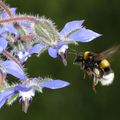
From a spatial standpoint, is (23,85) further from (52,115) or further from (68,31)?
(52,115)

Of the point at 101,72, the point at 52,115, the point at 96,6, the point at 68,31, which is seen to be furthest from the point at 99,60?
the point at 96,6

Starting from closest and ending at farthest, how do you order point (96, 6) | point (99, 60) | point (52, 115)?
point (99, 60) → point (52, 115) → point (96, 6)

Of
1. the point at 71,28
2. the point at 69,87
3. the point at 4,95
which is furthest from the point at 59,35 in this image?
the point at 69,87

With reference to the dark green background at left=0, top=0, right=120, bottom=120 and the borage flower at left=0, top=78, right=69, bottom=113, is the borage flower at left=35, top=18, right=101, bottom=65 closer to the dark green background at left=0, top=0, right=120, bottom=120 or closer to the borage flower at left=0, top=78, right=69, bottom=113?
the borage flower at left=0, top=78, right=69, bottom=113

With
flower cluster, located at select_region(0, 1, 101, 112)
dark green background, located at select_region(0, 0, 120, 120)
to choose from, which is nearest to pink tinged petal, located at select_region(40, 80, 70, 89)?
flower cluster, located at select_region(0, 1, 101, 112)

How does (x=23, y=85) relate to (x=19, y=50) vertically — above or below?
below

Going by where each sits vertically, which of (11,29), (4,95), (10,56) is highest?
(11,29)

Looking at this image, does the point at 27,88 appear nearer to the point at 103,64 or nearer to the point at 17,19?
the point at 17,19
